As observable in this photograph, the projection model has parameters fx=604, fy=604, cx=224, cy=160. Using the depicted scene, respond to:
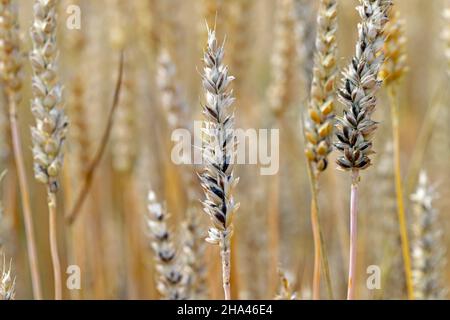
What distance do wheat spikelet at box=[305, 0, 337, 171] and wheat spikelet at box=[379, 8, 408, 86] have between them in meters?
0.25

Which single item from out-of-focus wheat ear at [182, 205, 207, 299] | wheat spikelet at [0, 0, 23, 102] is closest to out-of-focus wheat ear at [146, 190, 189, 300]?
out-of-focus wheat ear at [182, 205, 207, 299]

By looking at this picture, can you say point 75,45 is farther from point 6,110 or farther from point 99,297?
point 99,297

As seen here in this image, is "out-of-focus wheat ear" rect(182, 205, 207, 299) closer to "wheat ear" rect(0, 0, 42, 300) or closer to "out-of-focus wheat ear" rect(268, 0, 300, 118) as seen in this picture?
"wheat ear" rect(0, 0, 42, 300)

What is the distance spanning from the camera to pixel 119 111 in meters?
1.88

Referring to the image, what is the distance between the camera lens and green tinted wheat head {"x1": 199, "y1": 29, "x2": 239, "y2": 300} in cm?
74

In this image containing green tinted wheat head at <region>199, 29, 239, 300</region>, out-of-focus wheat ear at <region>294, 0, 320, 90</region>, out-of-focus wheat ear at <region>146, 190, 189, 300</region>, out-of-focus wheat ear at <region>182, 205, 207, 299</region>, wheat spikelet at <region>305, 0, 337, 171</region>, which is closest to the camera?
green tinted wheat head at <region>199, 29, 239, 300</region>

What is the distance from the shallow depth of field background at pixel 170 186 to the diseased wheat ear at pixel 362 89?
0.46 m

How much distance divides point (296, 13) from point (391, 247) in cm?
59

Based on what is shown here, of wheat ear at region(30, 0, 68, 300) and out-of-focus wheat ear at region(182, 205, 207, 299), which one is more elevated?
wheat ear at region(30, 0, 68, 300)

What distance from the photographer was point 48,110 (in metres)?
0.95

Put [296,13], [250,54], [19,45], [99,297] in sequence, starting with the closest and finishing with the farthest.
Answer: [19,45]
[296,13]
[99,297]
[250,54]

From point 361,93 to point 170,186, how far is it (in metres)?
1.01

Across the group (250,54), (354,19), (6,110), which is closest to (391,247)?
(250,54)

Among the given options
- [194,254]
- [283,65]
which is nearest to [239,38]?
[283,65]
